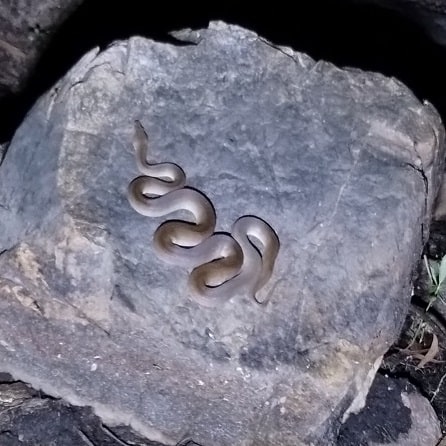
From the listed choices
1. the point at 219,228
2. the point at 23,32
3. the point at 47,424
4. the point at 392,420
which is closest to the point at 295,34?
the point at 23,32

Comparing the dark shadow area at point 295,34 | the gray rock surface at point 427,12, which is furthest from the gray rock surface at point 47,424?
the gray rock surface at point 427,12

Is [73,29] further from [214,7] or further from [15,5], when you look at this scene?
[214,7]

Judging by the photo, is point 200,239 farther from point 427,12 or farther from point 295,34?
point 295,34

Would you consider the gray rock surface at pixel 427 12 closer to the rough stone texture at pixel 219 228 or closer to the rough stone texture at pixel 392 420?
the rough stone texture at pixel 219 228

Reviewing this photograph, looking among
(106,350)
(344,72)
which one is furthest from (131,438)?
(344,72)

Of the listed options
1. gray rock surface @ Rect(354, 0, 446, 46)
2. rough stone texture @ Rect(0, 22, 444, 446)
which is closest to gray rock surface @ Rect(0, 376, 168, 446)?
rough stone texture @ Rect(0, 22, 444, 446)

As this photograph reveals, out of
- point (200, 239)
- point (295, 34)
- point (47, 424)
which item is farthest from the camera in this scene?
point (295, 34)
